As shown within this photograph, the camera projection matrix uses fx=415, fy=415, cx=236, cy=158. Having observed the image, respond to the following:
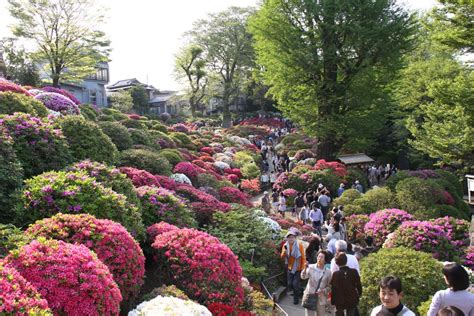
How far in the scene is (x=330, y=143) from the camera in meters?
24.4

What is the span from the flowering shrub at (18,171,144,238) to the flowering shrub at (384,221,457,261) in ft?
20.9

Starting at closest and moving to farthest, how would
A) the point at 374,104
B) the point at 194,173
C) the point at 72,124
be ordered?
1. the point at 72,124
2. the point at 194,173
3. the point at 374,104

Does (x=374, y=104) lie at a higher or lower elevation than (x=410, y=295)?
higher

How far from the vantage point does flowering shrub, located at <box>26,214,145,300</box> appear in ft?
17.1

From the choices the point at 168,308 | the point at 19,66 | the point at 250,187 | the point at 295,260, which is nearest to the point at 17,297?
the point at 168,308

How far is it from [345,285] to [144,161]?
7.81 m

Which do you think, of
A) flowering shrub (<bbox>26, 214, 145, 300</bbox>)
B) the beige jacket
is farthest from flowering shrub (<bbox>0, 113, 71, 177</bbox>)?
the beige jacket

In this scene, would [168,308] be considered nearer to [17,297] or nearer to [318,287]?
[17,297]

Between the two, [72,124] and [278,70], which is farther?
[278,70]

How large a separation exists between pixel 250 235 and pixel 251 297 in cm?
251

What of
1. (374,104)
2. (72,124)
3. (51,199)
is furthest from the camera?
(374,104)

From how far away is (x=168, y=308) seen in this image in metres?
4.83

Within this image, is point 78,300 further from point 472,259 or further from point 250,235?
point 472,259

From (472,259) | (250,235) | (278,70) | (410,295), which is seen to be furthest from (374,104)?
(410,295)
